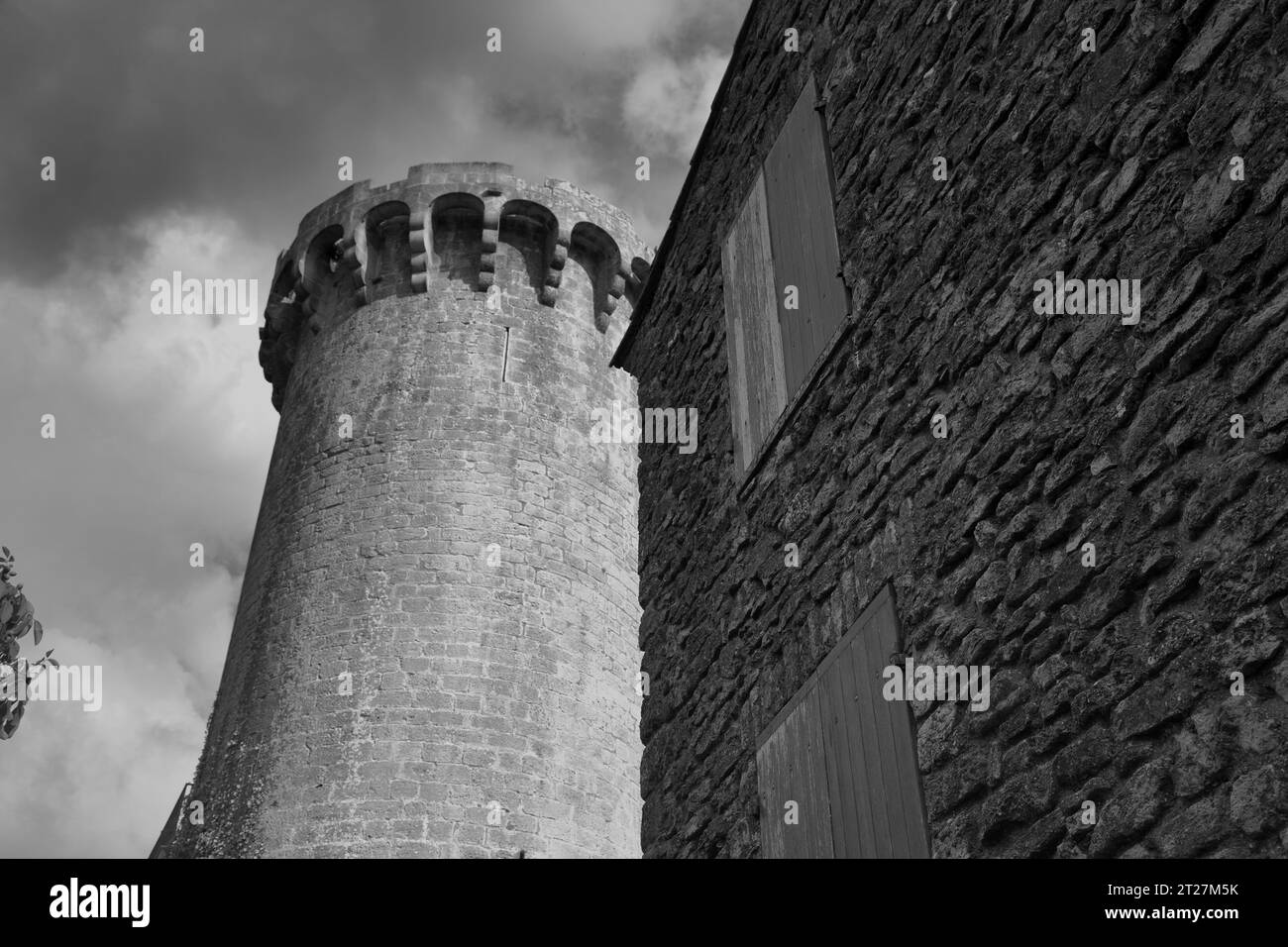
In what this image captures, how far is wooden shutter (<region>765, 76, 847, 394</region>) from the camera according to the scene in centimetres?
580

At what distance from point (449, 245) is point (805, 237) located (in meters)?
9.74

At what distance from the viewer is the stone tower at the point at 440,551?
1155 cm

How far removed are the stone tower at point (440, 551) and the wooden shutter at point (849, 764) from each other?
6500mm

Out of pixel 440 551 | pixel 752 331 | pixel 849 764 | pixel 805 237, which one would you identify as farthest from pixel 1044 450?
pixel 440 551

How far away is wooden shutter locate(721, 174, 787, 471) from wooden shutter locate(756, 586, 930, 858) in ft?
4.90

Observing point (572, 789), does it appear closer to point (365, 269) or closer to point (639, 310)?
point (639, 310)

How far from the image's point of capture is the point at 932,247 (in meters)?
4.94

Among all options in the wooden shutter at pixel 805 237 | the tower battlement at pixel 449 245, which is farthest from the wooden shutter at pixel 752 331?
the tower battlement at pixel 449 245

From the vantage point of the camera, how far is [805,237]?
6160 mm

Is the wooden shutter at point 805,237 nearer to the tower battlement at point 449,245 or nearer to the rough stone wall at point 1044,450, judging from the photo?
the rough stone wall at point 1044,450

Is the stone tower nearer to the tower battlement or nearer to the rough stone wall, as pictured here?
the tower battlement

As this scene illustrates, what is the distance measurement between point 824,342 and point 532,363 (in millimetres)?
8882

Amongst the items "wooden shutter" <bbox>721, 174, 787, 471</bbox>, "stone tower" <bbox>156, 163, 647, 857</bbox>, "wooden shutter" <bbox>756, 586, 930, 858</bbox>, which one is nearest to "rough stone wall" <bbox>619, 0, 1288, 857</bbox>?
"wooden shutter" <bbox>756, 586, 930, 858</bbox>
